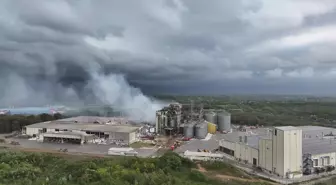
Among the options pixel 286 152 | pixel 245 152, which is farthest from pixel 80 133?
pixel 286 152

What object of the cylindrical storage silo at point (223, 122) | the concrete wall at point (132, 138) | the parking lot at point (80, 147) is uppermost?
the cylindrical storage silo at point (223, 122)

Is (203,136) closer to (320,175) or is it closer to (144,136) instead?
(144,136)

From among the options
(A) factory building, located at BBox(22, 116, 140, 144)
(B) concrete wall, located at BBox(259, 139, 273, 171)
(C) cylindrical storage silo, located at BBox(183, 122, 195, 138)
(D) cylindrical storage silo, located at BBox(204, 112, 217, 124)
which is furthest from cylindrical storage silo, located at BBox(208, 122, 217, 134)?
(B) concrete wall, located at BBox(259, 139, 273, 171)

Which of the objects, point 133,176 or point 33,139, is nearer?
point 133,176

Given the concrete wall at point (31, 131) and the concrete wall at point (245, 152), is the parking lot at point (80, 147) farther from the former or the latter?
the concrete wall at point (245, 152)

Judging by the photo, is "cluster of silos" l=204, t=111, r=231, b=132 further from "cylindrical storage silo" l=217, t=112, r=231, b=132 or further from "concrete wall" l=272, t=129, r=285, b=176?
"concrete wall" l=272, t=129, r=285, b=176

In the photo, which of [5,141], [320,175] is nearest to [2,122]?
[5,141]

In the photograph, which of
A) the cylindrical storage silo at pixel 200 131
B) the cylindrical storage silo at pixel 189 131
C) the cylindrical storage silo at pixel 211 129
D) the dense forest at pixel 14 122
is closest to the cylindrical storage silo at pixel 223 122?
the cylindrical storage silo at pixel 211 129
